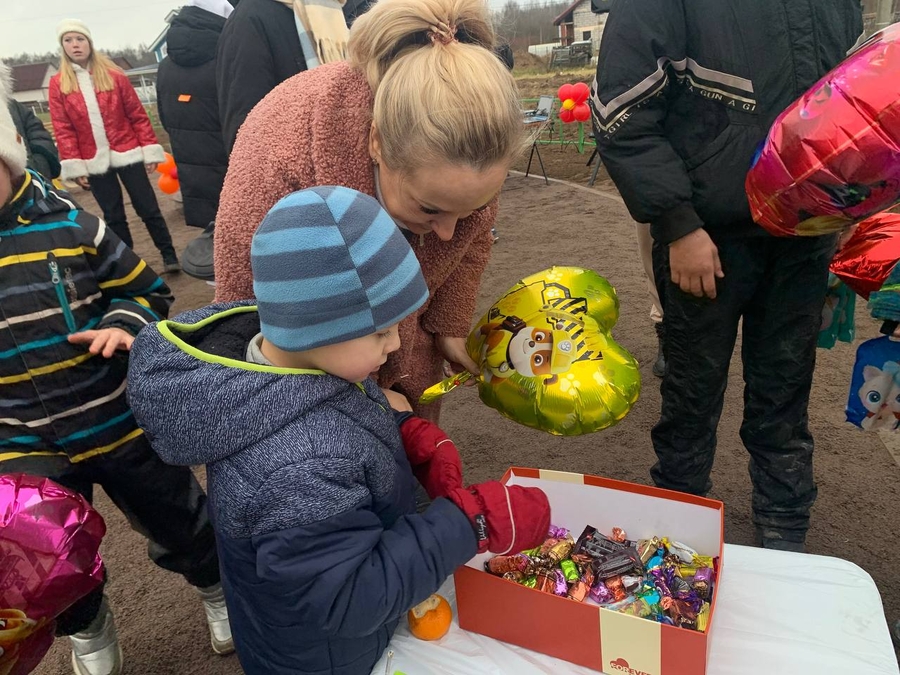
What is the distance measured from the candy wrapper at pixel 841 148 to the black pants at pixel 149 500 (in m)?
1.64

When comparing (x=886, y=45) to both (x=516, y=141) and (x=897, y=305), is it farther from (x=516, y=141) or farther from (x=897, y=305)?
(x=516, y=141)

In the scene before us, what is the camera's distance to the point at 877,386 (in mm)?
1633

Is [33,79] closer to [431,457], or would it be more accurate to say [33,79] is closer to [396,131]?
[396,131]

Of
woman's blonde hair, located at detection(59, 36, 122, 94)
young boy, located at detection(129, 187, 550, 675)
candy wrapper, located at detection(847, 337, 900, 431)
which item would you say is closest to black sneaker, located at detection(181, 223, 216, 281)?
young boy, located at detection(129, 187, 550, 675)

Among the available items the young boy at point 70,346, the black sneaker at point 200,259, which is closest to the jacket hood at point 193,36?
the black sneaker at point 200,259

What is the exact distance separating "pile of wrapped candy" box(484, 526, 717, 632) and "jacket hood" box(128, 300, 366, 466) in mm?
561

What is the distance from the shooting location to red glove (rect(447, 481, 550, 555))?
1128 mm

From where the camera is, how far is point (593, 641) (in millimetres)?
1126

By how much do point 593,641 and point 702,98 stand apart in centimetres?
133

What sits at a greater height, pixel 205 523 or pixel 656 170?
pixel 656 170

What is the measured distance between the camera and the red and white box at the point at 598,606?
1.08m

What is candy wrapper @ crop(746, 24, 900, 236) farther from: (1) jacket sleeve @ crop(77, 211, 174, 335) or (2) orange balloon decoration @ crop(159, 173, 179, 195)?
(2) orange balloon decoration @ crop(159, 173, 179, 195)

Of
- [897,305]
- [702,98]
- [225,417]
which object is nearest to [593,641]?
[225,417]

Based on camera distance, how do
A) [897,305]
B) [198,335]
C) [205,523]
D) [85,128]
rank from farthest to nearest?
[85,128], [205,523], [897,305], [198,335]
